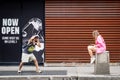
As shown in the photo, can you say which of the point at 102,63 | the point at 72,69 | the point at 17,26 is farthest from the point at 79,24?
the point at 102,63

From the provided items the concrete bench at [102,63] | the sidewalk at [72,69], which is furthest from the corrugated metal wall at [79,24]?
the concrete bench at [102,63]

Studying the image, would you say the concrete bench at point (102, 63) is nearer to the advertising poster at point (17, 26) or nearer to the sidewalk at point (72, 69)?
the sidewalk at point (72, 69)

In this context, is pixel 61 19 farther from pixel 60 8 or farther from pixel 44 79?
pixel 44 79

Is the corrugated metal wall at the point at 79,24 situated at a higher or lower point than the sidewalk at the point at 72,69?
higher

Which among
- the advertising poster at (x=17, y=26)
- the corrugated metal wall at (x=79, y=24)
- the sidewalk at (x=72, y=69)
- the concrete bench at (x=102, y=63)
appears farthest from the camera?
the advertising poster at (x=17, y=26)

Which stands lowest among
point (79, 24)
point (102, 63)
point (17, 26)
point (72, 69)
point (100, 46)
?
point (72, 69)

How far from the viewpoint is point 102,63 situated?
1505 cm

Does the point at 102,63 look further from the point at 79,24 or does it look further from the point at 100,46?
the point at 79,24

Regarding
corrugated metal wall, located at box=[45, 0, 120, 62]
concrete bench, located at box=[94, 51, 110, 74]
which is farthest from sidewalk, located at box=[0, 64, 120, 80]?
corrugated metal wall, located at box=[45, 0, 120, 62]

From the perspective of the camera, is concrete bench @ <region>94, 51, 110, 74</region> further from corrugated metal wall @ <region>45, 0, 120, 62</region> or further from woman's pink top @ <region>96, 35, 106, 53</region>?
corrugated metal wall @ <region>45, 0, 120, 62</region>

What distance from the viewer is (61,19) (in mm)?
18141

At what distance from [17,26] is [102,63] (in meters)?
5.14

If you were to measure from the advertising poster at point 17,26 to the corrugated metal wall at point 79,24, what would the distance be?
0.52 metres

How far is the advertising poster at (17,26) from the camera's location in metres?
18.3
